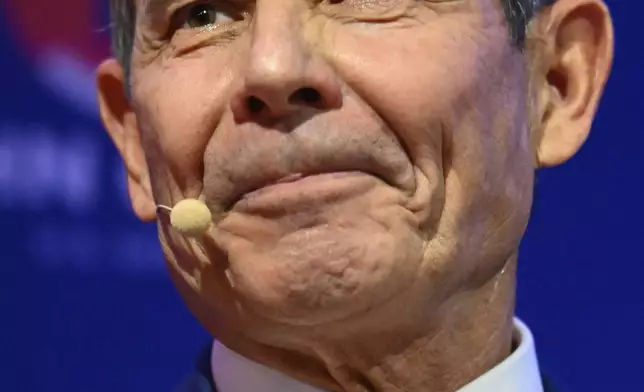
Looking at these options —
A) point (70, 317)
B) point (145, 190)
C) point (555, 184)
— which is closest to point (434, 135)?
point (145, 190)

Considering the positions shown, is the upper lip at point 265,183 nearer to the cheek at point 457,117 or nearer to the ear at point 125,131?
the cheek at point 457,117

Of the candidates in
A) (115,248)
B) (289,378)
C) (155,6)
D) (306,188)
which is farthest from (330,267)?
(115,248)

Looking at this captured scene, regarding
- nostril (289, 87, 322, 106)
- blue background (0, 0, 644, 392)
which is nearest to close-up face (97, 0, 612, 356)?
nostril (289, 87, 322, 106)

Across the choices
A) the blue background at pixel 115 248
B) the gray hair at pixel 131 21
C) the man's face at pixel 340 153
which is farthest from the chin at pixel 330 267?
the blue background at pixel 115 248

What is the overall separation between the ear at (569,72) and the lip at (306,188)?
0.24 metres

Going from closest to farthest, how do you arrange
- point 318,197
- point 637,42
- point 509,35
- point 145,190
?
point 318,197 → point 509,35 → point 145,190 → point 637,42

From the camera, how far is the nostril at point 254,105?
0.71 metres

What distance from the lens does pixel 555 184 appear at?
132 centimetres

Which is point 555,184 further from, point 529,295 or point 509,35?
point 509,35

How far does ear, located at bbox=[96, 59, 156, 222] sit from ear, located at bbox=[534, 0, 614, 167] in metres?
0.35

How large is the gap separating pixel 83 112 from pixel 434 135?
720mm

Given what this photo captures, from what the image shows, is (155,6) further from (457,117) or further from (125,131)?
(457,117)

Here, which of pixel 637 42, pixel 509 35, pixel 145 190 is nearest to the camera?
pixel 509 35

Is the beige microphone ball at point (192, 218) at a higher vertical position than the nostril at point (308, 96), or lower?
lower
